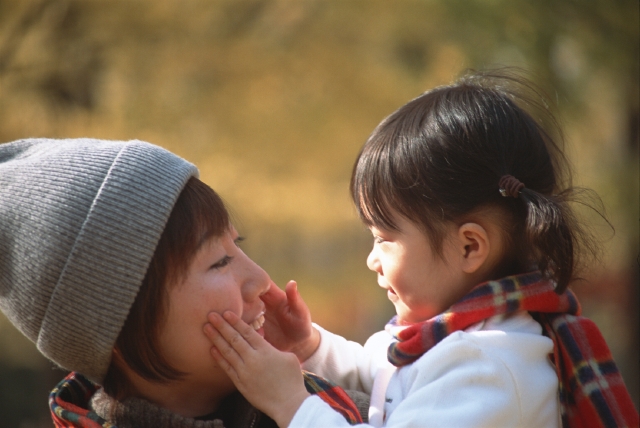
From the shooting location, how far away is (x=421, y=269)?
2.19m

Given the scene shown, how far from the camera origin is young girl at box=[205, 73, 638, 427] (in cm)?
191

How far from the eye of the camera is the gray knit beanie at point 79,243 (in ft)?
5.98

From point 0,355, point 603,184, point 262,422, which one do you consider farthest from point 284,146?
point 262,422

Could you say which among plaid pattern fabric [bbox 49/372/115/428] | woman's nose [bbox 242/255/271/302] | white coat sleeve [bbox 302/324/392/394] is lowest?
plaid pattern fabric [bbox 49/372/115/428]

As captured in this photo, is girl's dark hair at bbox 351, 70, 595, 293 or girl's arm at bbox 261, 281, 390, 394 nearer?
girl's dark hair at bbox 351, 70, 595, 293

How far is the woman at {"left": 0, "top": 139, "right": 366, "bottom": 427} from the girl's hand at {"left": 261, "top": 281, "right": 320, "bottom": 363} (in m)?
0.36

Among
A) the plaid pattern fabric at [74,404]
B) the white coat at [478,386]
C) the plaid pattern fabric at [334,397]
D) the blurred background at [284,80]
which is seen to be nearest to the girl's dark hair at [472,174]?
the white coat at [478,386]

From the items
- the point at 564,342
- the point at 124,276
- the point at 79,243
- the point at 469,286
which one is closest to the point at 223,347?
the point at 124,276

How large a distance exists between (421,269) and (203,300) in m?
0.70

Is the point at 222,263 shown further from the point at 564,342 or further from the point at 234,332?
the point at 564,342

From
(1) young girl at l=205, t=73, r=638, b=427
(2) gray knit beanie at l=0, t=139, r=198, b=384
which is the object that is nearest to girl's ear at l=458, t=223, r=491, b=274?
(1) young girl at l=205, t=73, r=638, b=427

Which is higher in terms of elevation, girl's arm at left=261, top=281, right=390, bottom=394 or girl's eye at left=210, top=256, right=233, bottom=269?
girl's eye at left=210, top=256, right=233, bottom=269

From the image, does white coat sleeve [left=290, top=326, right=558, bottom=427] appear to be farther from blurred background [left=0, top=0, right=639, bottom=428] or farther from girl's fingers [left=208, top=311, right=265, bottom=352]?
blurred background [left=0, top=0, right=639, bottom=428]

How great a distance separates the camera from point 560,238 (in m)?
2.01
